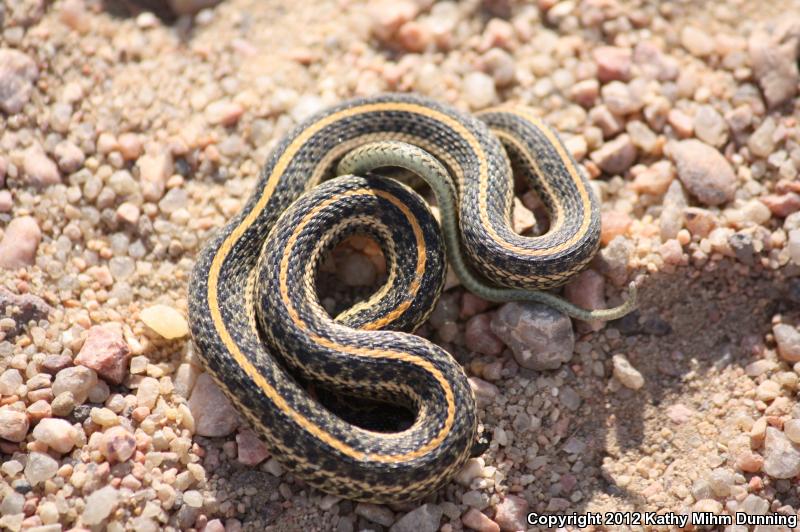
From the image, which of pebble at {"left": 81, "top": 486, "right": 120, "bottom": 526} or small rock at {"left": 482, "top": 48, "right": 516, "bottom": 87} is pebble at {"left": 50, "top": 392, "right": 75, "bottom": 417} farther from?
small rock at {"left": 482, "top": 48, "right": 516, "bottom": 87}

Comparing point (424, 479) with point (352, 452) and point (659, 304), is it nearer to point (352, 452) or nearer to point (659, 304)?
point (352, 452)

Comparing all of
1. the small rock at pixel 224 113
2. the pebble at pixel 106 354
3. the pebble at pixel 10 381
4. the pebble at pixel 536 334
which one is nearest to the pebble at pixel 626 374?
the pebble at pixel 536 334

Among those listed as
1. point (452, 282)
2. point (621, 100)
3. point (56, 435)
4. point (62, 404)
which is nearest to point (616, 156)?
point (621, 100)

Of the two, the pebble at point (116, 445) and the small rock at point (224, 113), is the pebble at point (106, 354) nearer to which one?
the pebble at point (116, 445)

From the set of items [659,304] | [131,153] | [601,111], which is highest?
[131,153]

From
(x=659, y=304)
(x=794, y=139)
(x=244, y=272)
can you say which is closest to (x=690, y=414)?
(x=659, y=304)

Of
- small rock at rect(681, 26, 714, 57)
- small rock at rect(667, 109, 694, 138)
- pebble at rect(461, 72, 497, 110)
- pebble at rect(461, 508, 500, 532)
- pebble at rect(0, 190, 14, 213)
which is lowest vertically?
pebble at rect(461, 508, 500, 532)

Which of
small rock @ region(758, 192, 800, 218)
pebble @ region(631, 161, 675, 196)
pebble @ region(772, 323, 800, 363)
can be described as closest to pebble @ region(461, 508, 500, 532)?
pebble @ region(772, 323, 800, 363)
